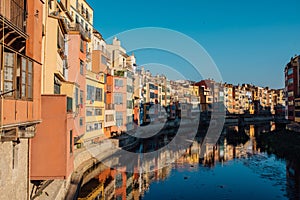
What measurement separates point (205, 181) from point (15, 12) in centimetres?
1768

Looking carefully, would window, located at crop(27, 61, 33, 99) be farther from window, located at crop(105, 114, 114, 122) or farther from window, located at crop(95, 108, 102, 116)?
window, located at crop(105, 114, 114, 122)

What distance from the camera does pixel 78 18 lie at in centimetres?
2341

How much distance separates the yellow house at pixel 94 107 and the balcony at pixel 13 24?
14124 mm

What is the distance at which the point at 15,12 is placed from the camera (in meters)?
6.35

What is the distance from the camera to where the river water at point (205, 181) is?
17766mm

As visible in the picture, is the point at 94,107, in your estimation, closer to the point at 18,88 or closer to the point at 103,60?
the point at 103,60

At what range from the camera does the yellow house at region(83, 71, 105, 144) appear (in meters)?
21.5

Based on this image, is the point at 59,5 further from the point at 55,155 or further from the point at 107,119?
the point at 107,119

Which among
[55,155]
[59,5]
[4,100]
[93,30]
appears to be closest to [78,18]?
[93,30]

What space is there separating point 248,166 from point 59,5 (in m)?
19.5

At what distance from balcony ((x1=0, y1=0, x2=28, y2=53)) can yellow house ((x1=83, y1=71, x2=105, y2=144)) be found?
14.1m

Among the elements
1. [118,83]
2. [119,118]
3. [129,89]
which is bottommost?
[119,118]

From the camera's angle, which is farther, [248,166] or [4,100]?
[248,166]

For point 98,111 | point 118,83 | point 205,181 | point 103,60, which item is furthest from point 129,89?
point 205,181
